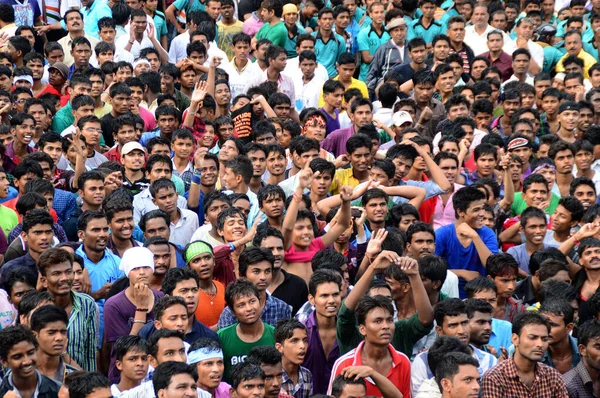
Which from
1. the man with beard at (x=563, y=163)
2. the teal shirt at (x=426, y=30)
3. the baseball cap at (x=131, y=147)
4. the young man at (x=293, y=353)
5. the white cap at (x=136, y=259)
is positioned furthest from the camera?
the teal shirt at (x=426, y=30)

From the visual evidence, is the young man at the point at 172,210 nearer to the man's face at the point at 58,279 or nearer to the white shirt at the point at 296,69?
the man's face at the point at 58,279

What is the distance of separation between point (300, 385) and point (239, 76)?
715cm

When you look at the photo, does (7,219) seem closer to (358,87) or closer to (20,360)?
(20,360)

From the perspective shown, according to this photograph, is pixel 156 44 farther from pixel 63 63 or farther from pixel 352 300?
pixel 352 300

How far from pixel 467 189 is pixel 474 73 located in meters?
5.17

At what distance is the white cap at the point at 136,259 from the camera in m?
9.87

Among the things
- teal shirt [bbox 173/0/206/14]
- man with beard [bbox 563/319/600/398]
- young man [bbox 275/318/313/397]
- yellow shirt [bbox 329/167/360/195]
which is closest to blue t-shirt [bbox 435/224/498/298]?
yellow shirt [bbox 329/167/360/195]

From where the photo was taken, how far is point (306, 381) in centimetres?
932

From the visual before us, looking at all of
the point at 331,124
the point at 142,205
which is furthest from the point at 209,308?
the point at 331,124

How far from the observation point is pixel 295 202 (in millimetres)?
10898

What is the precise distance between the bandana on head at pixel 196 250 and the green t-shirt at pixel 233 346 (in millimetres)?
967

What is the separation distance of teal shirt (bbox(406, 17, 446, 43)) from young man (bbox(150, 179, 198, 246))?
7048 mm

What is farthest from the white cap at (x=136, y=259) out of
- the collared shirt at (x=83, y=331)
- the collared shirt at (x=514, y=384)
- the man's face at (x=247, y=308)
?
the collared shirt at (x=514, y=384)

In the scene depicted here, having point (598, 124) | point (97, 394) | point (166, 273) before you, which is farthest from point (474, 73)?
point (97, 394)
